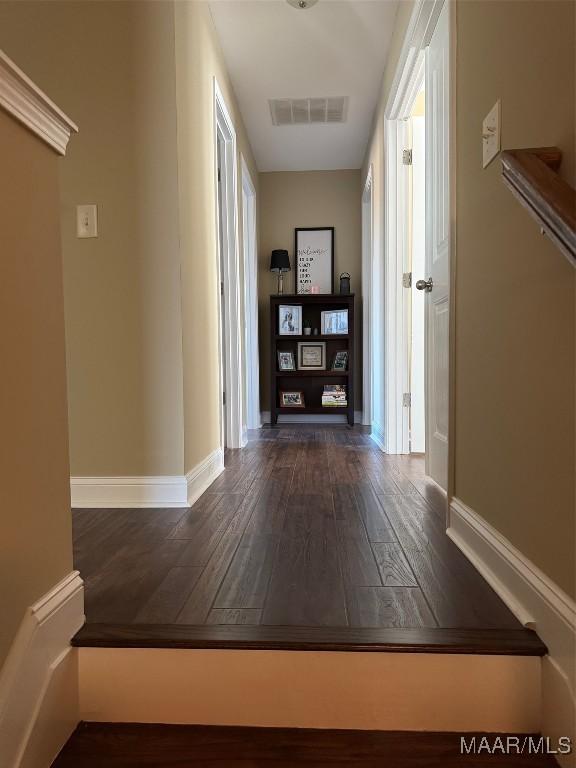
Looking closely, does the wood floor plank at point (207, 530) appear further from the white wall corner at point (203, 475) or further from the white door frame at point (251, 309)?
the white door frame at point (251, 309)

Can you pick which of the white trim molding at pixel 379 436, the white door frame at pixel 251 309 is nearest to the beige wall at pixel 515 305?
the white trim molding at pixel 379 436

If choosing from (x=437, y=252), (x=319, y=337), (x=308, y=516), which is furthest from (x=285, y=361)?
(x=308, y=516)

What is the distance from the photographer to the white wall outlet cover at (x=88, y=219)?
197cm

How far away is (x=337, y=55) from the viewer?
312 centimetres

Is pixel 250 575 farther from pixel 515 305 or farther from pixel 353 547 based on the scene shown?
pixel 515 305

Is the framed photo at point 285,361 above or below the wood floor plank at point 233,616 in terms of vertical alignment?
above

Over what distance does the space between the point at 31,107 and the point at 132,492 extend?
4.85 feet

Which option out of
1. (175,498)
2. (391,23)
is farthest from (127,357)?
(391,23)

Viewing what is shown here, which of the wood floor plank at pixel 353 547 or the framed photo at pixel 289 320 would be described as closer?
the wood floor plank at pixel 353 547

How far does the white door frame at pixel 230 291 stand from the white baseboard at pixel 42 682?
233 cm

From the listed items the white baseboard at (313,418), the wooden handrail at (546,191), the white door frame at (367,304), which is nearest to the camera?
the wooden handrail at (546,191)

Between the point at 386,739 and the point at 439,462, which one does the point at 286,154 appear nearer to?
the point at 439,462

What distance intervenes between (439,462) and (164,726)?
157 cm

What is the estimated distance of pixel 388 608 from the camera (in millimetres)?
1113
